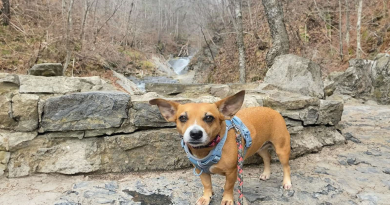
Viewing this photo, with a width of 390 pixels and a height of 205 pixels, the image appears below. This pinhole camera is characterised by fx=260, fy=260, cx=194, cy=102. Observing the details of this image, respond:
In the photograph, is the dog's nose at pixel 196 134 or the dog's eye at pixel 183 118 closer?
the dog's nose at pixel 196 134

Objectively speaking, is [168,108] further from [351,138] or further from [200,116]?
[351,138]

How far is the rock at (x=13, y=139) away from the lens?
3578 mm

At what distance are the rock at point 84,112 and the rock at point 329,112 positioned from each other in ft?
11.2

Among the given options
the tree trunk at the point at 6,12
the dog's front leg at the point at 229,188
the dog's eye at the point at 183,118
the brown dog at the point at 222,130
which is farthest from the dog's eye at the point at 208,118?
the tree trunk at the point at 6,12

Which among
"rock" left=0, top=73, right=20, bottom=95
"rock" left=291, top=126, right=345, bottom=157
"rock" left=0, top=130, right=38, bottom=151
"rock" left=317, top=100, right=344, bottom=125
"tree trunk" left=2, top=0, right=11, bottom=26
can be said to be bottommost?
"rock" left=291, top=126, right=345, bottom=157

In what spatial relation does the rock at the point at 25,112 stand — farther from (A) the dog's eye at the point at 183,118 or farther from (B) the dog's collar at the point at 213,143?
(B) the dog's collar at the point at 213,143

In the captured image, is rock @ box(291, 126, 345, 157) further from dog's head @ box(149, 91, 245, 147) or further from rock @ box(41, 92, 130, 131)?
rock @ box(41, 92, 130, 131)

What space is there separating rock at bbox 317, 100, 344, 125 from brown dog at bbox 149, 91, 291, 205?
1692 mm

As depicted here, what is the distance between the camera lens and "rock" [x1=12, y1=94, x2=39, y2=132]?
366 centimetres

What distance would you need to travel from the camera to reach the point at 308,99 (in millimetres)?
4598

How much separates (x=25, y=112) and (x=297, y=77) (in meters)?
5.16

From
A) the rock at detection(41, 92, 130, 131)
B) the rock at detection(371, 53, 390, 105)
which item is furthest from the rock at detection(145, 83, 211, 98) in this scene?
the rock at detection(371, 53, 390, 105)

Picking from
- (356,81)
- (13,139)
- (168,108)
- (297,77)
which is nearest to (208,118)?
(168,108)

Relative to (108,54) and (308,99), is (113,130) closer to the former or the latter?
(308,99)
